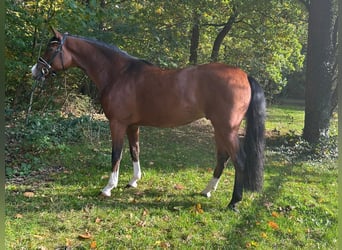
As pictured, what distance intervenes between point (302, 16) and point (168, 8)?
4.75 meters

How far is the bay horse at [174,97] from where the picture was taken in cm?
406

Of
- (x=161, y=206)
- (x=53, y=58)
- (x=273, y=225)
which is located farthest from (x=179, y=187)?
(x=53, y=58)

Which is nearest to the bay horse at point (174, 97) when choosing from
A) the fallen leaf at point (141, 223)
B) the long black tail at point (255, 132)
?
the long black tail at point (255, 132)

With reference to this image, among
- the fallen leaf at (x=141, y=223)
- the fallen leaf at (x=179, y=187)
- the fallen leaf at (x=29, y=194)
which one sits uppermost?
the fallen leaf at (x=179, y=187)

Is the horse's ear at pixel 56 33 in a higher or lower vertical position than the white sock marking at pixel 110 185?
higher

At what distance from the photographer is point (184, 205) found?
420 centimetres

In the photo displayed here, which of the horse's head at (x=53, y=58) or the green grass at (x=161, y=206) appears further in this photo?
the horse's head at (x=53, y=58)

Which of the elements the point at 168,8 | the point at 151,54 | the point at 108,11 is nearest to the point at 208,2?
the point at 168,8

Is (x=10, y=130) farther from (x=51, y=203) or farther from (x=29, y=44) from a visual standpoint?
(x=51, y=203)

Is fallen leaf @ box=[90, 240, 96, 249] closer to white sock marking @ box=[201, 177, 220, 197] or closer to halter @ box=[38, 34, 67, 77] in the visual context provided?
white sock marking @ box=[201, 177, 220, 197]

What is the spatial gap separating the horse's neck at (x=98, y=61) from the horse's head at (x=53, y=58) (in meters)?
0.18

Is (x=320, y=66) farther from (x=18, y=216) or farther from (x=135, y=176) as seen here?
(x=18, y=216)

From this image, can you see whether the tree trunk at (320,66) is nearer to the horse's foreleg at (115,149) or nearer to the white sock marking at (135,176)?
the white sock marking at (135,176)

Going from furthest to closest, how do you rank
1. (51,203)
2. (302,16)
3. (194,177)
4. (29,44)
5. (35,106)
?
(302,16) → (35,106) → (29,44) → (194,177) → (51,203)
